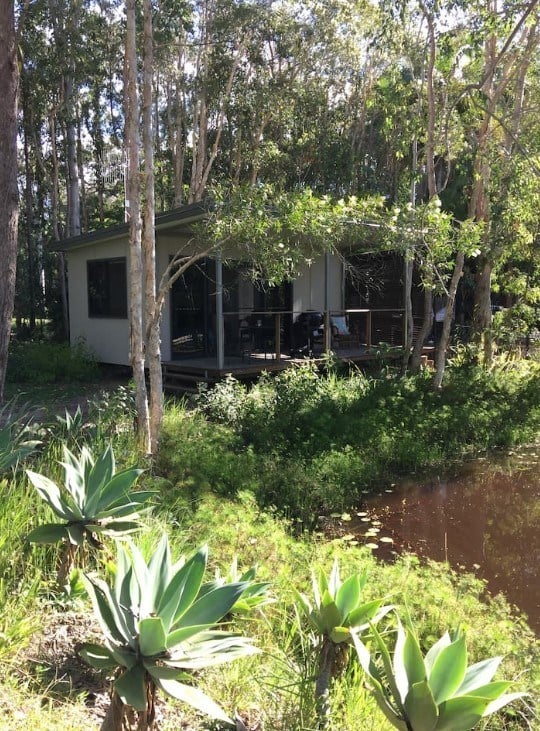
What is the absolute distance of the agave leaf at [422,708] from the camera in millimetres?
2055

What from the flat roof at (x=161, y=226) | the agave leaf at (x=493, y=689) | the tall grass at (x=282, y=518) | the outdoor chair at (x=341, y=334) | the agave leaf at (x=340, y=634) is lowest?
the tall grass at (x=282, y=518)

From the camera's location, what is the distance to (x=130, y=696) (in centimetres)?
200

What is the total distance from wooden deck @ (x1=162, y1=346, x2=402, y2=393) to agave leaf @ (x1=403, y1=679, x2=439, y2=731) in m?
8.10

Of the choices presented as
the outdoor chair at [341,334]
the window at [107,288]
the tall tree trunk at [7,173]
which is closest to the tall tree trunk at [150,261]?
the tall tree trunk at [7,173]

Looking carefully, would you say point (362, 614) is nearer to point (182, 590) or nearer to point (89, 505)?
point (182, 590)

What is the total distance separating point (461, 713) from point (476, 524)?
4858 mm

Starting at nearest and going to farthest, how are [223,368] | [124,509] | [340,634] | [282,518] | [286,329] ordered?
[340,634] → [124,509] → [282,518] → [223,368] → [286,329]

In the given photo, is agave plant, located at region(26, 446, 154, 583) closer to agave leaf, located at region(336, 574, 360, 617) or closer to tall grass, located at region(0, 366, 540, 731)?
tall grass, located at region(0, 366, 540, 731)

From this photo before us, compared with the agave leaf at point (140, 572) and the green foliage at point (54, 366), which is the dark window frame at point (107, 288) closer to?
the green foliage at point (54, 366)

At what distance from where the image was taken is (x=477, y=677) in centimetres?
224

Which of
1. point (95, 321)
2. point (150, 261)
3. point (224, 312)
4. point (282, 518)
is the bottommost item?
point (282, 518)

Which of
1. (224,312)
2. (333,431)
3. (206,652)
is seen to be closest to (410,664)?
(206,652)

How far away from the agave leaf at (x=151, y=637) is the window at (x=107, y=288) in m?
10.5

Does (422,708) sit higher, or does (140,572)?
(140,572)
